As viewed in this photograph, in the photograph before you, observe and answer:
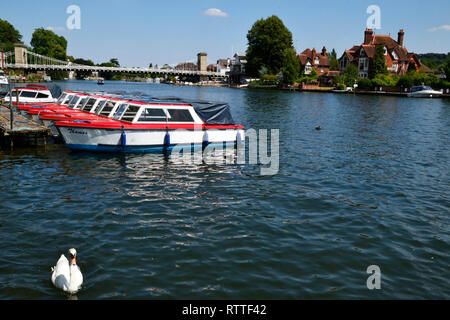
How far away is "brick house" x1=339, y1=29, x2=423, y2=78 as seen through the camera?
118938 mm

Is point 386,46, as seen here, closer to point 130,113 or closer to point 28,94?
point 28,94

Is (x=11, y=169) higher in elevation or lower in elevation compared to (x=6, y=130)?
lower

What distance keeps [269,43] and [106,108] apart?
431 feet

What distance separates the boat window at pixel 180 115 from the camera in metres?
22.6

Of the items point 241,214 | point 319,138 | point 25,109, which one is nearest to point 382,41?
point 319,138

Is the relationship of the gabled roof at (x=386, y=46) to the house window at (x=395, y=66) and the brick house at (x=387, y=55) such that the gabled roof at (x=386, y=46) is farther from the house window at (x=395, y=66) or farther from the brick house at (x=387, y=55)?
the house window at (x=395, y=66)

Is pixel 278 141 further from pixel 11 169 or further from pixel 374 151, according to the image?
pixel 11 169

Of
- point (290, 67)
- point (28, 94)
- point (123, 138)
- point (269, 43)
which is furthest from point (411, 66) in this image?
point (123, 138)

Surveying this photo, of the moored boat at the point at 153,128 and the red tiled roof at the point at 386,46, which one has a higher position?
the red tiled roof at the point at 386,46

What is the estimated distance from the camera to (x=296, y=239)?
462 inches

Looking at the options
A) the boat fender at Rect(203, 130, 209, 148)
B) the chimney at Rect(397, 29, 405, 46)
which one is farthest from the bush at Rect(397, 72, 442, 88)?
the boat fender at Rect(203, 130, 209, 148)

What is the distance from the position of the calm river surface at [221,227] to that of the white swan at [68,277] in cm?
22

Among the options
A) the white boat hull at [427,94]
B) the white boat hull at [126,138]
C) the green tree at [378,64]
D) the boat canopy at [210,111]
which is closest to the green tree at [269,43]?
the green tree at [378,64]

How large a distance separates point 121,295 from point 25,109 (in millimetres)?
26356
